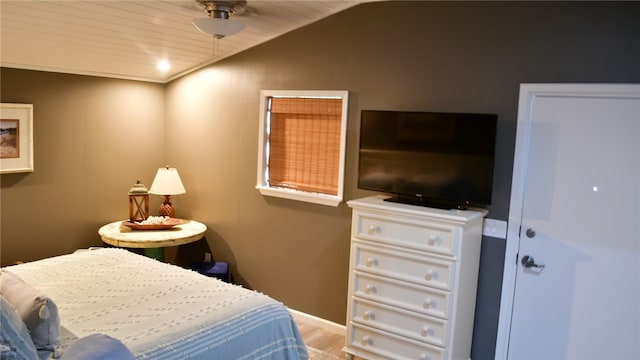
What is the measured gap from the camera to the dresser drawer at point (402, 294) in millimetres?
2982

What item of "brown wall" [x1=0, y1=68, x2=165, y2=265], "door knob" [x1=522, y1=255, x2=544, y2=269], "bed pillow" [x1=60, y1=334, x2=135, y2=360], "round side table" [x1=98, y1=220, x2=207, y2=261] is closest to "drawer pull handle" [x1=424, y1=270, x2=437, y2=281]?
"door knob" [x1=522, y1=255, x2=544, y2=269]

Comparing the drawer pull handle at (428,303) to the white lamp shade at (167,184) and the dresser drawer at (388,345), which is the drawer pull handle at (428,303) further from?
the white lamp shade at (167,184)

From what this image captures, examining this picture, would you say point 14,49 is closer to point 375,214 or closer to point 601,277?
point 375,214

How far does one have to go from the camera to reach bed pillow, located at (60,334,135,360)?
5.48 ft

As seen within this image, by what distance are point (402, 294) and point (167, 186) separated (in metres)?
2.40

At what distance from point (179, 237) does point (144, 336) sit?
216cm

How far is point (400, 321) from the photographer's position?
10.3ft

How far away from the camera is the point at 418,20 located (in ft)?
11.1

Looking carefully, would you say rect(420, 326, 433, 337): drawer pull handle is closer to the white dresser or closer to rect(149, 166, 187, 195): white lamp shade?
the white dresser

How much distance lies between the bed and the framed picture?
124cm

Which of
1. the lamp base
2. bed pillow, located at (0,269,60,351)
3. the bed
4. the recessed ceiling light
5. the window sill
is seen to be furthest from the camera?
the lamp base

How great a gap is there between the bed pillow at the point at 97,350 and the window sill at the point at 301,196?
7.39 ft

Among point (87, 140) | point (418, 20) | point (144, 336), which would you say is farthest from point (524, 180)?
point (87, 140)

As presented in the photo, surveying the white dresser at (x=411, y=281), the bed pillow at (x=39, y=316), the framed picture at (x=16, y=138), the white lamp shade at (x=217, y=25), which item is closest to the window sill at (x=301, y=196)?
the white dresser at (x=411, y=281)
